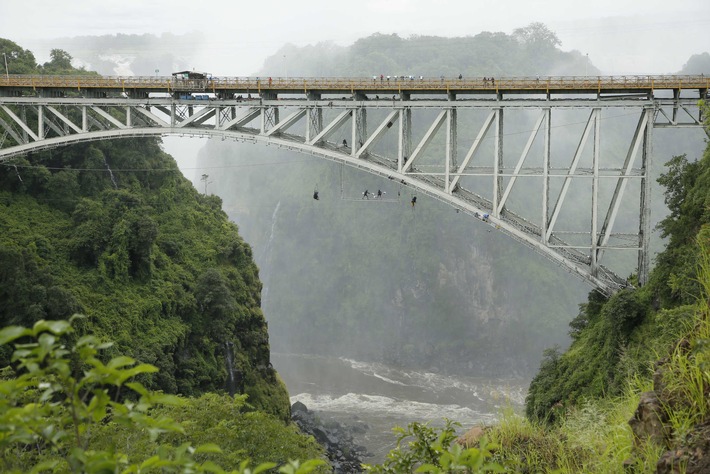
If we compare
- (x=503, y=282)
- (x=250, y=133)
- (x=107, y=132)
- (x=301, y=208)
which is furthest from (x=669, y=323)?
(x=301, y=208)

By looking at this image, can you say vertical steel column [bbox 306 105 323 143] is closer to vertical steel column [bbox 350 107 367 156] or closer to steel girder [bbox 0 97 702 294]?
steel girder [bbox 0 97 702 294]

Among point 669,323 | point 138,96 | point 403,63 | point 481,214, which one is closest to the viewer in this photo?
point 669,323

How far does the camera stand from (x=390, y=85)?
→ 79.6 feet

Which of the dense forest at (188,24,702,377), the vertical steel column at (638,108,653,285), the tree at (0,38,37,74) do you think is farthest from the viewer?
the dense forest at (188,24,702,377)

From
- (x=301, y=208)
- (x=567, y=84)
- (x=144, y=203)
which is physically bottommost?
(x=301, y=208)

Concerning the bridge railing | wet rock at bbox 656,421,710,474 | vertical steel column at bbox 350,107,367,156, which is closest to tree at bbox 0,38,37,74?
the bridge railing

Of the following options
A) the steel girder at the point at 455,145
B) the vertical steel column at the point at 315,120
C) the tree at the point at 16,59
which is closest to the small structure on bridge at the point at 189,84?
the steel girder at the point at 455,145

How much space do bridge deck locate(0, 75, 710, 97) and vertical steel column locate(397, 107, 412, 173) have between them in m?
0.77

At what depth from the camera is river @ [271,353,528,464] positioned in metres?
48.4

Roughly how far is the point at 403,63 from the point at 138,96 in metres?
73.0

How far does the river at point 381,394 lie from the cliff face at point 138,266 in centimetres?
1122

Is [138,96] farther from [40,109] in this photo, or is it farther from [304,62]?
[304,62]

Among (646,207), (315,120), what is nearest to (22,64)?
(315,120)

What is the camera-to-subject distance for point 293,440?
17328 mm
